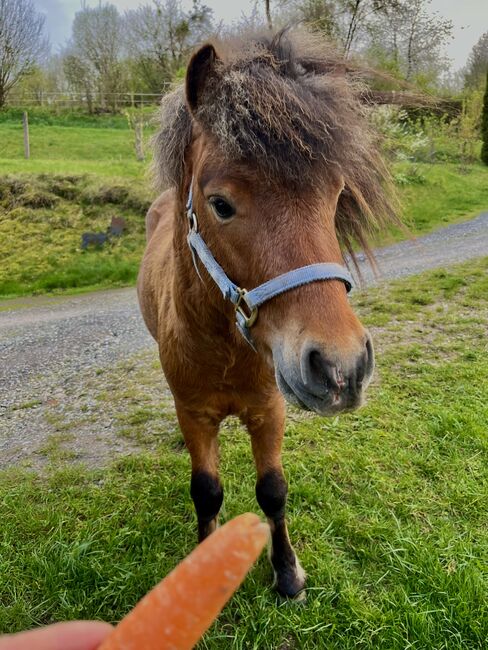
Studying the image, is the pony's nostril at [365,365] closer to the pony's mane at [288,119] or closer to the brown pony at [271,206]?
the brown pony at [271,206]

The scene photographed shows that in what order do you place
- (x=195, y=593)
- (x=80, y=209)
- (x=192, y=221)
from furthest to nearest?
(x=80, y=209), (x=192, y=221), (x=195, y=593)

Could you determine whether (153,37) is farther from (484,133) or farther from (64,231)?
(484,133)

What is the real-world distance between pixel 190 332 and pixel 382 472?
6.40 ft

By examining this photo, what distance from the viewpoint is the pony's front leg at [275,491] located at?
2.45 meters

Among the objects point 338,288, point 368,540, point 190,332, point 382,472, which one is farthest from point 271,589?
point 338,288

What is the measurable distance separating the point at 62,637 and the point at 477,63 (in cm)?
3695

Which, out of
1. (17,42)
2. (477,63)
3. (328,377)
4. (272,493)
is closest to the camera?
(328,377)

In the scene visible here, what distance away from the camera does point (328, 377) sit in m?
1.32

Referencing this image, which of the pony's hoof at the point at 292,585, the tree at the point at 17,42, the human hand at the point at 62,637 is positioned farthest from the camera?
the tree at the point at 17,42

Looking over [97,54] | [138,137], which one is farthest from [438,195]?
[97,54]

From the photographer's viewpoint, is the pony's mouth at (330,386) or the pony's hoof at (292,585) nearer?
the pony's mouth at (330,386)

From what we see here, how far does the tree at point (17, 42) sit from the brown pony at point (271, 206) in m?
24.6

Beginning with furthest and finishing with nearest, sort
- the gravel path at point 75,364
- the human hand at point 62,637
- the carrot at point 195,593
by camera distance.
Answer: the gravel path at point 75,364, the human hand at point 62,637, the carrot at point 195,593

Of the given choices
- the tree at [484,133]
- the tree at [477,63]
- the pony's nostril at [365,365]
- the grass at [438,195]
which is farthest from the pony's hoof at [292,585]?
the tree at [477,63]
